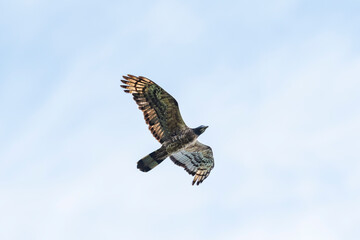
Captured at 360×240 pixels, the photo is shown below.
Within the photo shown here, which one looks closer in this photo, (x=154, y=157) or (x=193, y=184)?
(x=154, y=157)

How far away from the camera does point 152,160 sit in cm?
2806

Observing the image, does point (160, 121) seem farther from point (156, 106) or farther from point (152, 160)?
→ point (152, 160)

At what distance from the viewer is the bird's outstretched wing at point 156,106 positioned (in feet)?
90.7

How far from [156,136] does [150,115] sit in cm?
92

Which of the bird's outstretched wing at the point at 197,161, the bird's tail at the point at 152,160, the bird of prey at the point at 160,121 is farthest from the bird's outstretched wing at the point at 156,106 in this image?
the bird's outstretched wing at the point at 197,161

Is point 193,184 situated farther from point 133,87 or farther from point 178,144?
point 133,87

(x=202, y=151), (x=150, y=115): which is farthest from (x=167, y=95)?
(x=202, y=151)

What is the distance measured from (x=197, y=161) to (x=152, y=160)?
112 inches

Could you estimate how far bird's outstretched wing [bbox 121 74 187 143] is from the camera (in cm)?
2766

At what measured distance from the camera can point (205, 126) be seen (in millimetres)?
28766

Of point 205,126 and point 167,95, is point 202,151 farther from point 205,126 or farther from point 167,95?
point 167,95

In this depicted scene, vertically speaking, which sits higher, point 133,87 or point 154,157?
point 133,87

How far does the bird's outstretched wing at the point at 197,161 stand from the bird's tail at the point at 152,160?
65.2 inches

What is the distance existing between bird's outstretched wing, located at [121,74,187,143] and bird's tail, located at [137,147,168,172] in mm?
476
